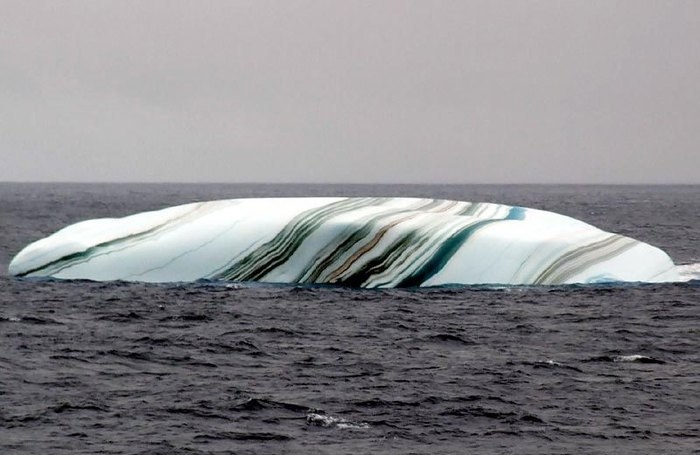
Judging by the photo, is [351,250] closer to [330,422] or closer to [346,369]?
[346,369]

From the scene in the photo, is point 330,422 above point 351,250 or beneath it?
beneath

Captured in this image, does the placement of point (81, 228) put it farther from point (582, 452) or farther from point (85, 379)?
point (582, 452)

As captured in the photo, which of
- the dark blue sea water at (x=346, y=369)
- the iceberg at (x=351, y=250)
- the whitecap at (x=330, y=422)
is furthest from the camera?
the iceberg at (x=351, y=250)

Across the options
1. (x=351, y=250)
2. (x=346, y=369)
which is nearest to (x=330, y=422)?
(x=346, y=369)

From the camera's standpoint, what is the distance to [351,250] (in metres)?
33.1

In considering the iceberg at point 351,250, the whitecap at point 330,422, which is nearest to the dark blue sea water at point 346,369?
the whitecap at point 330,422

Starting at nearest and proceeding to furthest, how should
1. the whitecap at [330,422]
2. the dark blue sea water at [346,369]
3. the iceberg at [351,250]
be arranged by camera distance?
the dark blue sea water at [346,369], the whitecap at [330,422], the iceberg at [351,250]

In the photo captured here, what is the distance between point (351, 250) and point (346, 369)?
10633mm

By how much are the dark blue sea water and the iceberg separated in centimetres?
56

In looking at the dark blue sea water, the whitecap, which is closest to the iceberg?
the dark blue sea water

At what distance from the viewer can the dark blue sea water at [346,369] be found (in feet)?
58.0

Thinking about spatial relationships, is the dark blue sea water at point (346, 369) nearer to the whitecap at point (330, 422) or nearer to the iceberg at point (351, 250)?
the whitecap at point (330, 422)

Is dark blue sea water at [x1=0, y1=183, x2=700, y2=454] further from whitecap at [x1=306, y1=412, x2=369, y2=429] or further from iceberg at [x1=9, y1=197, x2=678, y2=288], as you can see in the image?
iceberg at [x1=9, y1=197, x2=678, y2=288]

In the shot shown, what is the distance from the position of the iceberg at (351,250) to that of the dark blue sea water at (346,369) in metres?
0.56
